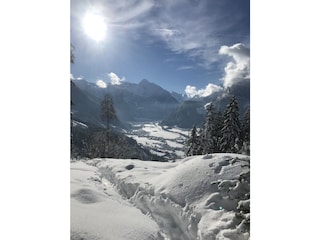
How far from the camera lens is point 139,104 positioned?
139 inches

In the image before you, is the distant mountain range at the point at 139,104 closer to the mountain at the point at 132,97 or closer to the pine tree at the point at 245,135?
the mountain at the point at 132,97

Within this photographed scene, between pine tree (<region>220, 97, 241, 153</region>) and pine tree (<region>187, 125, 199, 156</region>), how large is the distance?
24 centimetres

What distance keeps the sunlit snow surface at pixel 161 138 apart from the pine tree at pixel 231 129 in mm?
351

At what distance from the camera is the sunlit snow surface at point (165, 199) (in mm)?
2906

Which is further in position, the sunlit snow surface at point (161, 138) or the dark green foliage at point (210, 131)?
the sunlit snow surface at point (161, 138)

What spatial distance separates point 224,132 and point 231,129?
7 centimetres

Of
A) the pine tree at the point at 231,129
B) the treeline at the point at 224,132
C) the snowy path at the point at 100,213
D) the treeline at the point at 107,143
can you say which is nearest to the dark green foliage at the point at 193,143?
the treeline at the point at 224,132

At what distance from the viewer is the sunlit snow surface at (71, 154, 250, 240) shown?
2906 millimetres

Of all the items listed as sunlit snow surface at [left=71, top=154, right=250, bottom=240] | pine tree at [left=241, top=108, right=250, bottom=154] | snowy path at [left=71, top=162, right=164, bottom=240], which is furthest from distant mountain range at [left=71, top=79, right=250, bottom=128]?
snowy path at [left=71, top=162, right=164, bottom=240]

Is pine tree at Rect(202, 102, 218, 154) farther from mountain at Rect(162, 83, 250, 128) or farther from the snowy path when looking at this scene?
the snowy path
